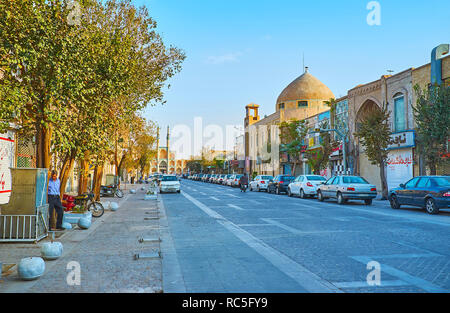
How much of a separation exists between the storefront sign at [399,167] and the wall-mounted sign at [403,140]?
56 cm

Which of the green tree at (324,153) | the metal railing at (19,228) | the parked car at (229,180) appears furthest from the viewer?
the parked car at (229,180)

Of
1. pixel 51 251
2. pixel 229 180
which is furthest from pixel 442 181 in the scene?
pixel 229 180

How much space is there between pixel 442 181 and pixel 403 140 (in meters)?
13.4

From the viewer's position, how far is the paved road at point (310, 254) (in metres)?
5.64

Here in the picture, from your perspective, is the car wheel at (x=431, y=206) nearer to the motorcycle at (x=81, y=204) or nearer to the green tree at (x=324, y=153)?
the motorcycle at (x=81, y=204)

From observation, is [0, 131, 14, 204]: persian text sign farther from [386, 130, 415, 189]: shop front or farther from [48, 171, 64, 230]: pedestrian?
[386, 130, 415, 189]: shop front

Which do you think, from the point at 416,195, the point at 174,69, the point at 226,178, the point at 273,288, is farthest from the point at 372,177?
the point at 273,288

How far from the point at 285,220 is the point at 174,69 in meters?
11.2

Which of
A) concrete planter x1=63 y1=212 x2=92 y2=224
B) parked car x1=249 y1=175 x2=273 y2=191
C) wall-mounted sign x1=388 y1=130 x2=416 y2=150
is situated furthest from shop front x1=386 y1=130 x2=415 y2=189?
concrete planter x1=63 y1=212 x2=92 y2=224

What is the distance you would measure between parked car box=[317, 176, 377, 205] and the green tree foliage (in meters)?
4.12

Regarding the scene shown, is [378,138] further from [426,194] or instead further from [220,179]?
→ [220,179]

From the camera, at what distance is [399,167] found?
3055 cm

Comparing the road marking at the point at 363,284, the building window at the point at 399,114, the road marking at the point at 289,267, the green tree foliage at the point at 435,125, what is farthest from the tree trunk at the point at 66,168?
the building window at the point at 399,114

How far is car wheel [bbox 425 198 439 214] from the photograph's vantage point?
52.4ft
